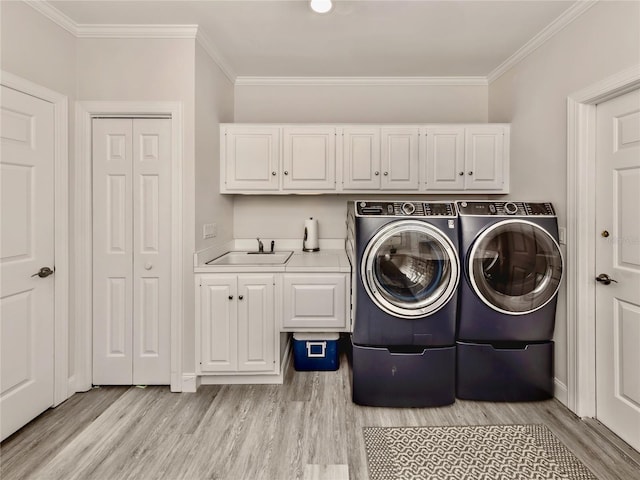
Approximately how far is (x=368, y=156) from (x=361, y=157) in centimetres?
6

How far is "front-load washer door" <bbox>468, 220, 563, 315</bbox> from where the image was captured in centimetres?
226

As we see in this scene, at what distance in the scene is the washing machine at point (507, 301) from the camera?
88.9 inches

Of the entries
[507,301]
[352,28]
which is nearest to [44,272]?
[352,28]

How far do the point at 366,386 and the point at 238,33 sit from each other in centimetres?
273

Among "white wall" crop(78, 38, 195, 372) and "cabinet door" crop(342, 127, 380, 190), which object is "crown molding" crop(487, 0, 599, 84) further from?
"white wall" crop(78, 38, 195, 372)

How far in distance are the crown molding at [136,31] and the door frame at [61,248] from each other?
0.53m

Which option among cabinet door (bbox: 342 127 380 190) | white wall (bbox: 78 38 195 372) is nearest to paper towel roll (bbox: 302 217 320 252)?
cabinet door (bbox: 342 127 380 190)

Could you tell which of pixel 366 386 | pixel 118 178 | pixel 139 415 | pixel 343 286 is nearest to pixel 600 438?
pixel 366 386

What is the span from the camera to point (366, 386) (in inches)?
89.4

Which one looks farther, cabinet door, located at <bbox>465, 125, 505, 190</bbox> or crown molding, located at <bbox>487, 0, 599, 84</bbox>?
cabinet door, located at <bbox>465, 125, 505, 190</bbox>

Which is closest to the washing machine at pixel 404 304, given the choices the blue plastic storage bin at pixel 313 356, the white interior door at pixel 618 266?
the blue plastic storage bin at pixel 313 356

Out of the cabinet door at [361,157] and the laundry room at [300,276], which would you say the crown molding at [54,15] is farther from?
the cabinet door at [361,157]

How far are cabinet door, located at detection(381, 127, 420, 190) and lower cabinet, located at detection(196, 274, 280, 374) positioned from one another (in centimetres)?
140

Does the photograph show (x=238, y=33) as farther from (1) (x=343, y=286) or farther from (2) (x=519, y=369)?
(2) (x=519, y=369)
